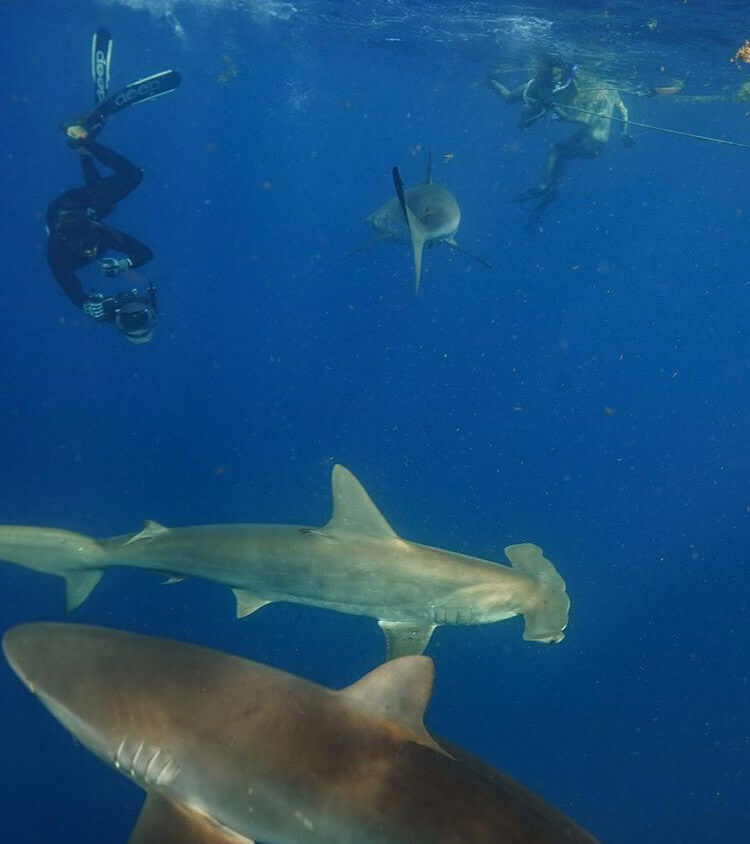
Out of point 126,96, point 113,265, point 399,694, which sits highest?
point 126,96

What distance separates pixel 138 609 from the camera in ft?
42.7

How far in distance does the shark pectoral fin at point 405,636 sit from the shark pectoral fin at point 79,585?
3.46 m

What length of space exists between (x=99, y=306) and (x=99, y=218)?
5.42 ft

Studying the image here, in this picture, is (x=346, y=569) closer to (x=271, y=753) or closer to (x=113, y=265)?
(x=271, y=753)

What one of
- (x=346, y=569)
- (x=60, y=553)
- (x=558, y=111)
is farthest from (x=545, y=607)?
(x=558, y=111)

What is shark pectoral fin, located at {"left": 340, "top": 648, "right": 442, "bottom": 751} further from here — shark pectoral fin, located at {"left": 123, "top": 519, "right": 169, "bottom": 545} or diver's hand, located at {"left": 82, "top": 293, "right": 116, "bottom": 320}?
diver's hand, located at {"left": 82, "top": 293, "right": 116, "bottom": 320}

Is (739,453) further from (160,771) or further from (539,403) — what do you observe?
(160,771)

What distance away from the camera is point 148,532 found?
7316 mm

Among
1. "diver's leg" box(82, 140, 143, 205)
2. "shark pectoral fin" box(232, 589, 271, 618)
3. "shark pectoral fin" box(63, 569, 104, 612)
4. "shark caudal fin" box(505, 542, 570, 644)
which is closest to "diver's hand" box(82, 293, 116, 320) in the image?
"diver's leg" box(82, 140, 143, 205)

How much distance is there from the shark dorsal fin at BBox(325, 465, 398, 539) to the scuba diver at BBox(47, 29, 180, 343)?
5.08 meters

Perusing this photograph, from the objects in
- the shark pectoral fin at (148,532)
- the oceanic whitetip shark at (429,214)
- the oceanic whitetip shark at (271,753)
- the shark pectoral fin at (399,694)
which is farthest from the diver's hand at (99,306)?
the shark pectoral fin at (399,694)

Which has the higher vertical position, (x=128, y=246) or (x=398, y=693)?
(x=398, y=693)

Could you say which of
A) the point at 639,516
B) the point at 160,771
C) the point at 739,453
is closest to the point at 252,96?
the point at 739,453

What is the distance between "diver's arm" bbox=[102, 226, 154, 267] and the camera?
408 inches
